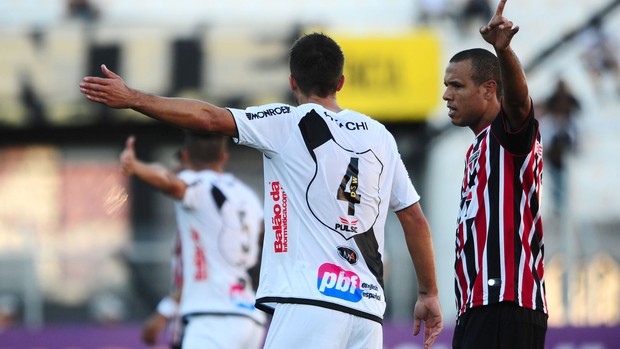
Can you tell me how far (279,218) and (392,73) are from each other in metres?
12.3

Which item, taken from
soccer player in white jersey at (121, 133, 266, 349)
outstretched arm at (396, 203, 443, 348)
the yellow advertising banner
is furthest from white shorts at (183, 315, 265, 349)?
the yellow advertising banner

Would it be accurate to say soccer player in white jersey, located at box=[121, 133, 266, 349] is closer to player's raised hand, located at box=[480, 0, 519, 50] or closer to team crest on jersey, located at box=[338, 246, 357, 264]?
team crest on jersey, located at box=[338, 246, 357, 264]

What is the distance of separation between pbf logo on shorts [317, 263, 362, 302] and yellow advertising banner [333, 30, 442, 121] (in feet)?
39.8

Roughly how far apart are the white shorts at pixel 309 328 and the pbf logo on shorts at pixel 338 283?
8 centimetres

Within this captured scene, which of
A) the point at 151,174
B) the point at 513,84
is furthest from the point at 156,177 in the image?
the point at 513,84

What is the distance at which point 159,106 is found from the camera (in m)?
5.63

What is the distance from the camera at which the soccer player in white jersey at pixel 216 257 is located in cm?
867

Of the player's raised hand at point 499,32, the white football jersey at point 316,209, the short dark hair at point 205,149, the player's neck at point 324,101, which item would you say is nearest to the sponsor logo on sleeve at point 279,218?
the white football jersey at point 316,209

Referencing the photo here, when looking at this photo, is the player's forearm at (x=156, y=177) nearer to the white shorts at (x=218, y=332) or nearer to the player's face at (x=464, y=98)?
the white shorts at (x=218, y=332)

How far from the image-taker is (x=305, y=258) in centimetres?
591

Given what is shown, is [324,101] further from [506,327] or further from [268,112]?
[506,327]

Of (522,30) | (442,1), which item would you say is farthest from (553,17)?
(442,1)

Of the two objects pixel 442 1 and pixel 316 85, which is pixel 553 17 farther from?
pixel 316 85

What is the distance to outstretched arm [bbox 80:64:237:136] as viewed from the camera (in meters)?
5.51
